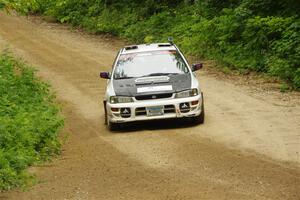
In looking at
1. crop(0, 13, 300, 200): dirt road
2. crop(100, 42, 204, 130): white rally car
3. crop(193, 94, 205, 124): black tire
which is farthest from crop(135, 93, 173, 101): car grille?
crop(193, 94, 205, 124): black tire

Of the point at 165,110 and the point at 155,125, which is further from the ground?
the point at 165,110

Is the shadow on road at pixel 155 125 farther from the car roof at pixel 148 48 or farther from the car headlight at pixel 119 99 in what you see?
the car roof at pixel 148 48

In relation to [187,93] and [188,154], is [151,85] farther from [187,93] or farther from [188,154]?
[188,154]

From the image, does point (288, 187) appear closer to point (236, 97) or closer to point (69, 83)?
point (236, 97)

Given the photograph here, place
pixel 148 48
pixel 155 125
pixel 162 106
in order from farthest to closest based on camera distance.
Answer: pixel 148 48 < pixel 155 125 < pixel 162 106

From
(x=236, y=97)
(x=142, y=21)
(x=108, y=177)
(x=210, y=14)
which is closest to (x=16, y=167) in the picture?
(x=108, y=177)

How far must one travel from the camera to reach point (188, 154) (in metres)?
11.1

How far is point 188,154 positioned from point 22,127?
2.94 metres

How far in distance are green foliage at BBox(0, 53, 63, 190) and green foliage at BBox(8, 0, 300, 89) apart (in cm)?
200

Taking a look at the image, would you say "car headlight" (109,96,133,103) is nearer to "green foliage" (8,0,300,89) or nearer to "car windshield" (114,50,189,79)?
"car windshield" (114,50,189,79)

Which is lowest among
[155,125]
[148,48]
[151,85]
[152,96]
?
[155,125]

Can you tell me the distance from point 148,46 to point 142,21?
A: 16.9 m

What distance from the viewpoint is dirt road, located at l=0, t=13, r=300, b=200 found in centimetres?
872

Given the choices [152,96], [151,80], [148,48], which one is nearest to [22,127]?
[152,96]
